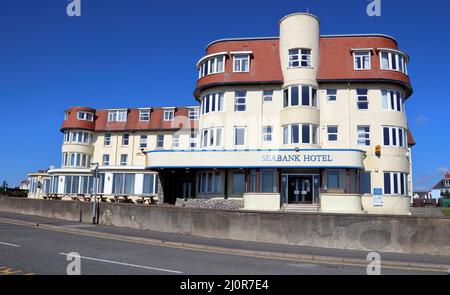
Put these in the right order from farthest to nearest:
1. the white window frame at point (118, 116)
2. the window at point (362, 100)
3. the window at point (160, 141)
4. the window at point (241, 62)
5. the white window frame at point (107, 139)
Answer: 1. the white window frame at point (118, 116)
2. the white window frame at point (107, 139)
3. the window at point (160, 141)
4. the window at point (241, 62)
5. the window at point (362, 100)

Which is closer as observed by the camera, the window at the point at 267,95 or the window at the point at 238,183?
the window at the point at 238,183

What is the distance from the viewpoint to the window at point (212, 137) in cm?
3134

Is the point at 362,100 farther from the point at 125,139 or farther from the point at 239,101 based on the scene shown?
the point at 125,139

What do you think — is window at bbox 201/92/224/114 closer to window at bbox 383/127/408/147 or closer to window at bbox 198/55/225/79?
window at bbox 198/55/225/79

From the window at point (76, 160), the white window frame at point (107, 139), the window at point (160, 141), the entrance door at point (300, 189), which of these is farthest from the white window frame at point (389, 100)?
the window at point (76, 160)

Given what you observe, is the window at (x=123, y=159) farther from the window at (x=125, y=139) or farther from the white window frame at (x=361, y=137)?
the white window frame at (x=361, y=137)

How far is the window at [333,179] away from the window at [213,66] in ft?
39.8

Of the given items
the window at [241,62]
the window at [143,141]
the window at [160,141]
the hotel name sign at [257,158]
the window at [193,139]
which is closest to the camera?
the hotel name sign at [257,158]

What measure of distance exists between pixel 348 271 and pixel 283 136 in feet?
66.0

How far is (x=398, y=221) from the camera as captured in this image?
45.5 ft

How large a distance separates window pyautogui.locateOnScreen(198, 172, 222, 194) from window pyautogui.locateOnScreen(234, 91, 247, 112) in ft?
18.3

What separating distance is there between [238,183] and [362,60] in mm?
13736
